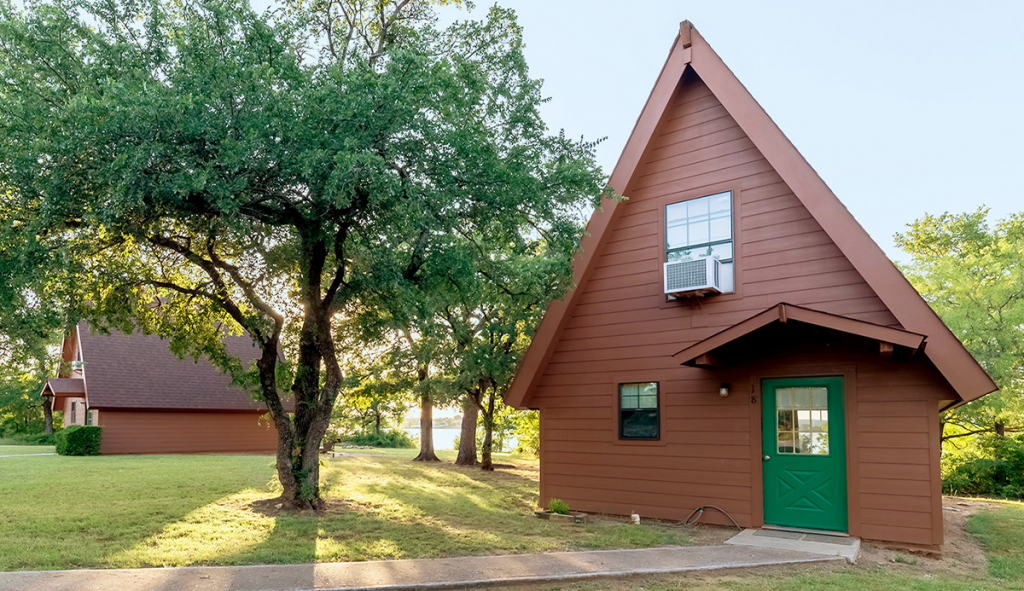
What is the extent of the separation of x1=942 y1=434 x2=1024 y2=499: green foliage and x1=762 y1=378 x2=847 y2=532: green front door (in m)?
11.3

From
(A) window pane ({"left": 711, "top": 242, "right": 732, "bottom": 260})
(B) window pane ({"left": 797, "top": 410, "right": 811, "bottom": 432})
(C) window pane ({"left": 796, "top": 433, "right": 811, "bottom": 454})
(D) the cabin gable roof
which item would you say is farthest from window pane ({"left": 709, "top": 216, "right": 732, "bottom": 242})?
(C) window pane ({"left": 796, "top": 433, "right": 811, "bottom": 454})

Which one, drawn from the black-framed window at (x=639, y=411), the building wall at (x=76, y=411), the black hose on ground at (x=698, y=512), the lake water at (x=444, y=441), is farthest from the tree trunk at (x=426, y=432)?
the black hose on ground at (x=698, y=512)

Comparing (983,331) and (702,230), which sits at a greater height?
(702,230)

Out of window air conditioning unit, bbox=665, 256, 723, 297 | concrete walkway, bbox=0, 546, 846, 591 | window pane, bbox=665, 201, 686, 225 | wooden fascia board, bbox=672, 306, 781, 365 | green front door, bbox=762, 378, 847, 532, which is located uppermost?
window pane, bbox=665, 201, 686, 225

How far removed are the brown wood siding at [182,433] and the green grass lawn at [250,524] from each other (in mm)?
9476

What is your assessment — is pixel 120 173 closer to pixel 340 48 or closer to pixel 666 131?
pixel 340 48

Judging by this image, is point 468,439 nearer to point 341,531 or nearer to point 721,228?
point 341,531

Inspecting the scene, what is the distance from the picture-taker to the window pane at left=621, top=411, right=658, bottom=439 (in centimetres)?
1075

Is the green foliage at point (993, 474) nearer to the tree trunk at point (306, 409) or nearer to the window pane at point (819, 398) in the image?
the window pane at point (819, 398)

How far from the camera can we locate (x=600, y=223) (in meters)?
11.2

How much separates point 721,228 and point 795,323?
2041mm

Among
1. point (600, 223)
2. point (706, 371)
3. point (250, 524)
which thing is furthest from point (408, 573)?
point (600, 223)

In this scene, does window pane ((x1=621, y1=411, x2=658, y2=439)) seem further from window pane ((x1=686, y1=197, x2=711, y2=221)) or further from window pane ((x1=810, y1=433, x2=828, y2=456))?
window pane ((x1=686, y1=197, x2=711, y2=221))

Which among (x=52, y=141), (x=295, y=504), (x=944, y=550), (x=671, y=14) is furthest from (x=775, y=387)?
(x=52, y=141)
